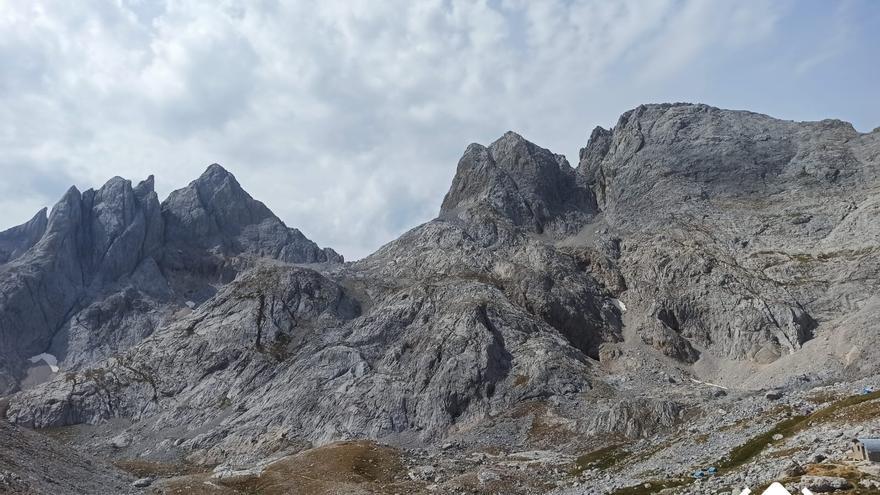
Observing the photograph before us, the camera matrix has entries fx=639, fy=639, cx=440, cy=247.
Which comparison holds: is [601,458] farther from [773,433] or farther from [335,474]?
[335,474]

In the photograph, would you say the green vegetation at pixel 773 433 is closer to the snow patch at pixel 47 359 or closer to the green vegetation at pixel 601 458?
the green vegetation at pixel 601 458

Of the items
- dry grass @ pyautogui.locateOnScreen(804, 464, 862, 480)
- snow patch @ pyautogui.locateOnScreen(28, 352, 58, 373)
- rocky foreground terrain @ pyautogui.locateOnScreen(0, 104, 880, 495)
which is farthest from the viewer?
snow patch @ pyautogui.locateOnScreen(28, 352, 58, 373)

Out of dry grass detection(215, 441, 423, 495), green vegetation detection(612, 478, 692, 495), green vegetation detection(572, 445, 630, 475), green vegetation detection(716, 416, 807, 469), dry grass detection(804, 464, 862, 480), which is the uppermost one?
dry grass detection(215, 441, 423, 495)

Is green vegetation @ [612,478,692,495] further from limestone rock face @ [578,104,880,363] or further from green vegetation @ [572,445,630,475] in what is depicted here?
limestone rock face @ [578,104,880,363]

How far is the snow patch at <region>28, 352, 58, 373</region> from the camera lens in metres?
190

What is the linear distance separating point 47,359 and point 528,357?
152m

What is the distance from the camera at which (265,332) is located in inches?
5763

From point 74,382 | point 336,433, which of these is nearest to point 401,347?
point 336,433

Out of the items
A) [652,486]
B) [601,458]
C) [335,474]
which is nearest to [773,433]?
[652,486]

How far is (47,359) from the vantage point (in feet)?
634

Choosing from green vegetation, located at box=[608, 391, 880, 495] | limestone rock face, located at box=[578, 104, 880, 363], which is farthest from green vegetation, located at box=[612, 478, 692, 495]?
limestone rock face, located at box=[578, 104, 880, 363]

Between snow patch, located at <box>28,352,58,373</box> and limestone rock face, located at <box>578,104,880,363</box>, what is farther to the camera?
snow patch, located at <box>28,352,58,373</box>

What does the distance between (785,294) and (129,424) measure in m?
137

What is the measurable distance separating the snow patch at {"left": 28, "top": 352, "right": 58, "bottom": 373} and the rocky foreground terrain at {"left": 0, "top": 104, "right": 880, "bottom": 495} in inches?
23.5
